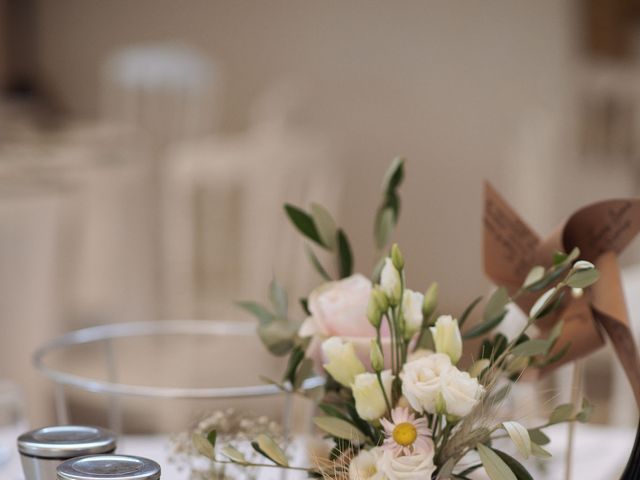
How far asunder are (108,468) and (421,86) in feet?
12.4

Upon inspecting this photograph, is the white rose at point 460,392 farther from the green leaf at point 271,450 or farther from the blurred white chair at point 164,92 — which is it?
the blurred white chair at point 164,92

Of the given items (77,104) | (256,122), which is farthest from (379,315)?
(77,104)

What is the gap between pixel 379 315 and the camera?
49 centimetres

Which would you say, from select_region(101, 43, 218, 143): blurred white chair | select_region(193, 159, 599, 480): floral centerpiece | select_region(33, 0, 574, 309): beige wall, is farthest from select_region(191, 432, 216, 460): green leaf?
select_region(101, 43, 218, 143): blurred white chair

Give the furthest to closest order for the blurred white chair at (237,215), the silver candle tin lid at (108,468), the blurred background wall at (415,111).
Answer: the blurred background wall at (415,111), the blurred white chair at (237,215), the silver candle tin lid at (108,468)

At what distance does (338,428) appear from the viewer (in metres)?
0.50

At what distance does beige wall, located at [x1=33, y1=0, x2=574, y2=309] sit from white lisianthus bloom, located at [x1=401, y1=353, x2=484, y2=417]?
334 centimetres

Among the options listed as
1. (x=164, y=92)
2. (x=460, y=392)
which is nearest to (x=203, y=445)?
(x=460, y=392)

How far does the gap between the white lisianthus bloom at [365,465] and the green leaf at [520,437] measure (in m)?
0.06

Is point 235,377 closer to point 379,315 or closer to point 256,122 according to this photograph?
point 379,315

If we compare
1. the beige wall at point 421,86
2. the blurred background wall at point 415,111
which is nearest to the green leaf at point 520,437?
the blurred background wall at point 415,111

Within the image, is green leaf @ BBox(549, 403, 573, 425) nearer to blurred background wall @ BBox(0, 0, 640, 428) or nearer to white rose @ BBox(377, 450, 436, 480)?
white rose @ BBox(377, 450, 436, 480)

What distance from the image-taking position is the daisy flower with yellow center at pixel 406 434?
46 cm

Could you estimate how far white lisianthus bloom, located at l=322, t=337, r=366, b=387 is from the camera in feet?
1.62
